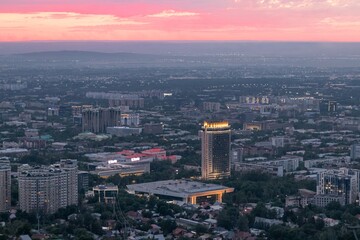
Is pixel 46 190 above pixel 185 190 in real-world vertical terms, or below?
above

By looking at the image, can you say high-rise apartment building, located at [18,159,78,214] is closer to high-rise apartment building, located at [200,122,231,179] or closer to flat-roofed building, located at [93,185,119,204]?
flat-roofed building, located at [93,185,119,204]

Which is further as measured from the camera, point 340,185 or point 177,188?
point 177,188

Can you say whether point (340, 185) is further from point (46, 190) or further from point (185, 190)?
point (46, 190)

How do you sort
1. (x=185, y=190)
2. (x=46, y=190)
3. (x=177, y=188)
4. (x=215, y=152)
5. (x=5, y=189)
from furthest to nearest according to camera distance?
(x=215, y=152)
(x=177, y=188)
(x=185, y=190)
(x=5, y=189)
(x=46, y=190)

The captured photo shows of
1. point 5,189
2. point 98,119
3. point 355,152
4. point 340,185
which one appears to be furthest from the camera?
point 98,119

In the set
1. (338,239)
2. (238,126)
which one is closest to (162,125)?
(238,126)

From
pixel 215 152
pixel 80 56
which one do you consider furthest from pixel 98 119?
pixel 80 56

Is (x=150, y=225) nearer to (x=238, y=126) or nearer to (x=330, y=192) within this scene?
(x=330, y=192)

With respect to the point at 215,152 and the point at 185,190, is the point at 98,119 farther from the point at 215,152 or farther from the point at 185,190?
the point at 185,190
